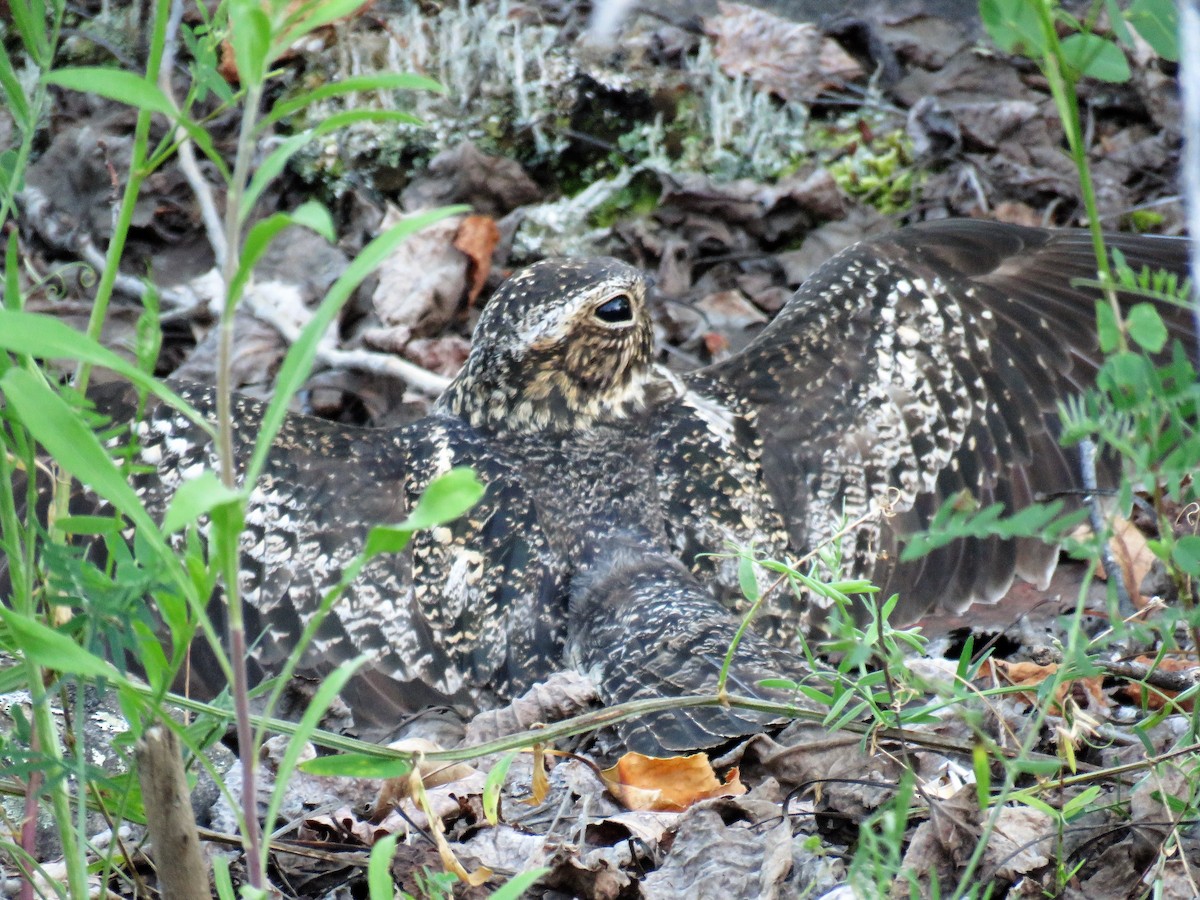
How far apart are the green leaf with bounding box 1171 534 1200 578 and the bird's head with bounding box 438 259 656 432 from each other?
2.33 metres

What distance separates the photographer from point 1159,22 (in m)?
1.50

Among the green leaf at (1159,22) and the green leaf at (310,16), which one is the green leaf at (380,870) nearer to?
the green leaf at (310,16)

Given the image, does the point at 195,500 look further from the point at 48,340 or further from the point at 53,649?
the point at 53,649

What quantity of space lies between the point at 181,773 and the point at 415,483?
217cm

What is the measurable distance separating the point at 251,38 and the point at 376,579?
2496 mm

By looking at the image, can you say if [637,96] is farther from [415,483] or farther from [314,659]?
[314,659]

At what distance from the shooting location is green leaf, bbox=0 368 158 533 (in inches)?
50.8

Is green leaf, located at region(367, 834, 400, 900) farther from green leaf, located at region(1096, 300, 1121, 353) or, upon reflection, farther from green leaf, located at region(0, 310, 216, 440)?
green leaf, located at region(1096, 300, 1121, 353)

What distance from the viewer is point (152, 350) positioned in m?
1.58

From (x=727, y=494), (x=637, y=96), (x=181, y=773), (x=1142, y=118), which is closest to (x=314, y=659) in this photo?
(x=727, y=494)

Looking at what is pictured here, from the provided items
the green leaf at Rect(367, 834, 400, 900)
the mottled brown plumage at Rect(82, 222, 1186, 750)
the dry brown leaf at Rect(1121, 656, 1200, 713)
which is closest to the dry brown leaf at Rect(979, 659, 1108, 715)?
the dry brown leaf at Rect(1121, 656, 1200, 713)

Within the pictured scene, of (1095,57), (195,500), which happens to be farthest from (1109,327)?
(195,500)

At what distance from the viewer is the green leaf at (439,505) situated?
49.6 inches

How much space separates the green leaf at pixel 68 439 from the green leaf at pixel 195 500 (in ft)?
0.44
